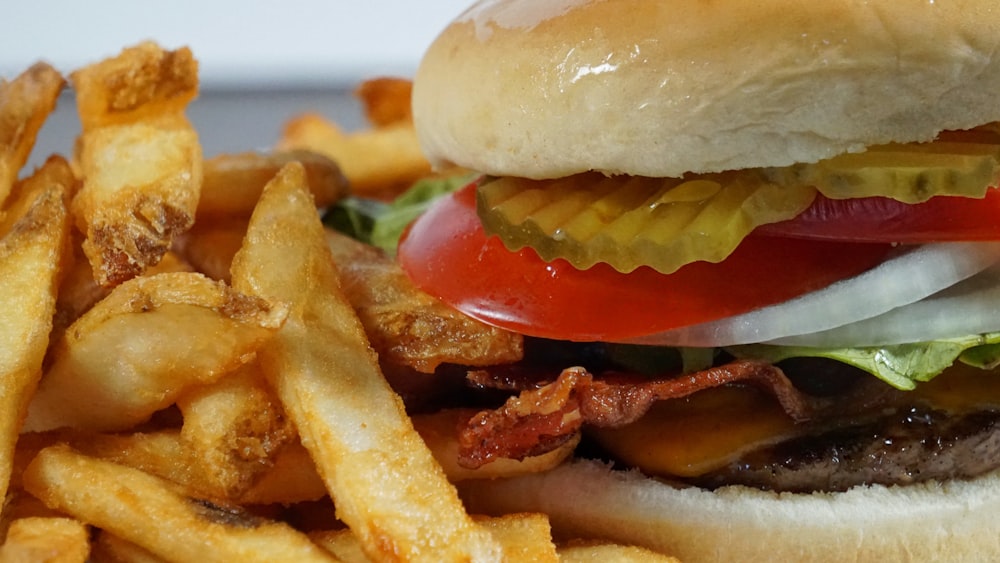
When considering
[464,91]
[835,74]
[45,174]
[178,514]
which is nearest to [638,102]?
[835,74]

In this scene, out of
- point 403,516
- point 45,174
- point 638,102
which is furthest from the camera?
point 45,174

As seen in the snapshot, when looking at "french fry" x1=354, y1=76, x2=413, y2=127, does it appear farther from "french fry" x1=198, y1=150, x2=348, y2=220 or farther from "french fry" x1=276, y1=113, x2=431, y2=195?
"french fry" x1=198, y1=150, x2=348, y2=220

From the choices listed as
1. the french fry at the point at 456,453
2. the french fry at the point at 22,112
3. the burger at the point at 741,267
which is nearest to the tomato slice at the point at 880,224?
the burger at the point at 741,267

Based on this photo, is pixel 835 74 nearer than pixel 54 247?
Yes

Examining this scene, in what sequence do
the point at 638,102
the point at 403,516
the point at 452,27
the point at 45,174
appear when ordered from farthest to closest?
the point at 452,27 < the point at 45,174 < the point at 638,102 < the point at 403,516

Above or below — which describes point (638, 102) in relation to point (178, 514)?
above

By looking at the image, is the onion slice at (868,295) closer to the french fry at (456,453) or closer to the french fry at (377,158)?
the french fry at (456,453)

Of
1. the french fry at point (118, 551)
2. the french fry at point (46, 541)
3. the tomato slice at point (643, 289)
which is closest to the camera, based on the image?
the french fry at point (46, 541)

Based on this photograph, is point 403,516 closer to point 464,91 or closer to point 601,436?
point 601,436
